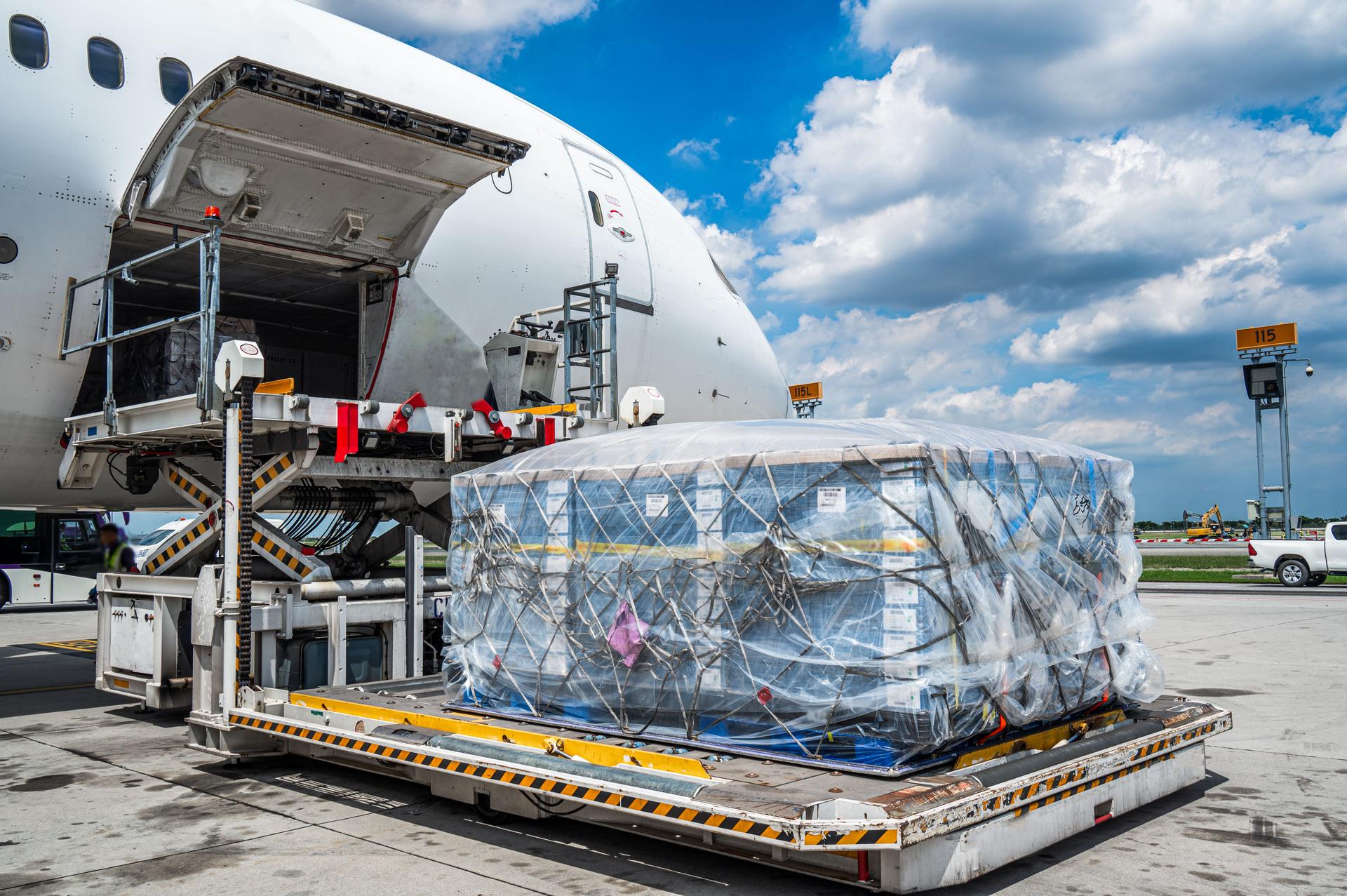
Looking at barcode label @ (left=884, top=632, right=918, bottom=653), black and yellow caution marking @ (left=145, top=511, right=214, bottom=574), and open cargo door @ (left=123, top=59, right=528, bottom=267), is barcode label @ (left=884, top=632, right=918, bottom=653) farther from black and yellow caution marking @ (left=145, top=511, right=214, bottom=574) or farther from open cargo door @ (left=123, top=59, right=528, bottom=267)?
black and yellow caution marking @ (left=145, top=511, right=214, bottom=574)

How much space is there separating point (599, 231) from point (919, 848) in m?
8.84

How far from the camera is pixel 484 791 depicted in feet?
20.1

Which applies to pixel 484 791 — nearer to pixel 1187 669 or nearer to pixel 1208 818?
pixel 1208 818

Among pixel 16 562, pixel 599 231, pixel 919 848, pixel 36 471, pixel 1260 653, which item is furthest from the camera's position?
pixel 16 562

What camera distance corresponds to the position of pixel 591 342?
10.4 m

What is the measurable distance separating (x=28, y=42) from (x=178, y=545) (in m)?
4.13

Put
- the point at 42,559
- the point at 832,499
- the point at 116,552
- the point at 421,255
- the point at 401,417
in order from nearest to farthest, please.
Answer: the point at 832,499
the point at 401,417
the point at 421,255
the point at 116,552
the point at 42,559

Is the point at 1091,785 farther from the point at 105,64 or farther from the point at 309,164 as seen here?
the point at 105,64

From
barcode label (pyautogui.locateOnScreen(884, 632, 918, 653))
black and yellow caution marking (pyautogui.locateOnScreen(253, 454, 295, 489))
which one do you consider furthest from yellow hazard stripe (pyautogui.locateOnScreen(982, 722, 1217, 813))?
black and yellow caution marking (pyautogui.locateOnScreen(253, 454, 295, 489))

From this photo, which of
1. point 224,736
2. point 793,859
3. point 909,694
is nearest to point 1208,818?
point 909,694

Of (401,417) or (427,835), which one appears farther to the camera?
(401,417)

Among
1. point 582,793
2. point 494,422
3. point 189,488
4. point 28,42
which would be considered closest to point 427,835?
point 582,793

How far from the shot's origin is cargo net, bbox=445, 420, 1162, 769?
5164 mm

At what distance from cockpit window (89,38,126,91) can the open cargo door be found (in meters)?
0.86
